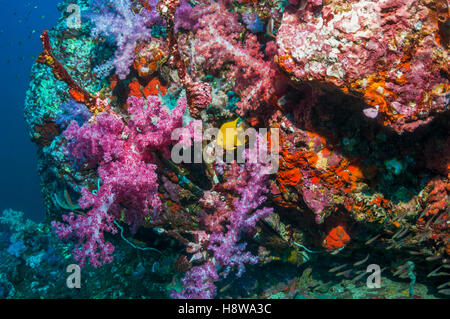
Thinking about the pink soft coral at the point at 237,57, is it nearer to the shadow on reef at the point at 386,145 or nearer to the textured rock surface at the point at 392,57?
the shadow on reef at the point at 386,145

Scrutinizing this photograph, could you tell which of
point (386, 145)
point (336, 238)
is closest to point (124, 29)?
point (386, 145)

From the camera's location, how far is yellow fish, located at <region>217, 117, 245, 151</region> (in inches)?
137

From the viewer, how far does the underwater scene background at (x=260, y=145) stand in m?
2.23

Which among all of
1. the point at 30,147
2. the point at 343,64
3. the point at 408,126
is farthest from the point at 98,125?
the point at 30,147

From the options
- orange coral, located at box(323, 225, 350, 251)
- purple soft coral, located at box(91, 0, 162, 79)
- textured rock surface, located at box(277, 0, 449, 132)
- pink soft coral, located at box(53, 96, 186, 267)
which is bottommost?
orange coral, located at box(323, 225, 350, 251)

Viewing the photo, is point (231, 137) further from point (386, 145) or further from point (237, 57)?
point (386, 145)

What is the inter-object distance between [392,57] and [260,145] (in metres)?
1.59

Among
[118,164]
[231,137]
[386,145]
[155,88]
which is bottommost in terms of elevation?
[118,164]

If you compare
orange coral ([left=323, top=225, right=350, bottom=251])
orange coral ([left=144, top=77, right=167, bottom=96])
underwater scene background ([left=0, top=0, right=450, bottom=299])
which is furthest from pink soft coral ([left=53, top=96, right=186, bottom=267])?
orange coral ([left=323, top=225, right=350, bottom=251])

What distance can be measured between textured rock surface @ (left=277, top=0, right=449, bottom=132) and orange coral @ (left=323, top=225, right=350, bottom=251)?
160 cm

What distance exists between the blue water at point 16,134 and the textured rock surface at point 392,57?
2380 centimetres

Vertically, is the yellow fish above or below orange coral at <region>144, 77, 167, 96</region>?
below

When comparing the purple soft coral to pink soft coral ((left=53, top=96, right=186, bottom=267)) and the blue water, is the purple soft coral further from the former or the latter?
the blue water

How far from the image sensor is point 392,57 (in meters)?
2.21
